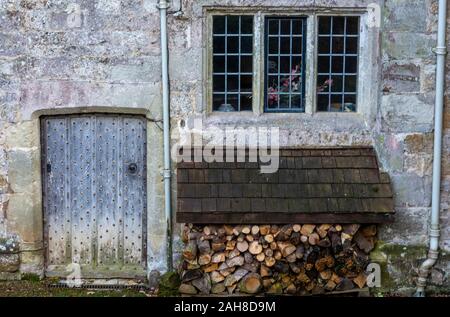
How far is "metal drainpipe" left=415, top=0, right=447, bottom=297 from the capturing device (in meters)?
7.31

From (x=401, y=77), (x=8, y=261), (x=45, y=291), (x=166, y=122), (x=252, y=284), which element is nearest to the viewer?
(x=252, y=284)

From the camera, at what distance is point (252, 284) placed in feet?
23.7

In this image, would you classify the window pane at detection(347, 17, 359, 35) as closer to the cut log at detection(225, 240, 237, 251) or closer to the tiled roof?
the tiled roof

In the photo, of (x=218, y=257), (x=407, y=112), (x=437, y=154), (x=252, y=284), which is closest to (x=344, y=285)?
(x=252, y=284)

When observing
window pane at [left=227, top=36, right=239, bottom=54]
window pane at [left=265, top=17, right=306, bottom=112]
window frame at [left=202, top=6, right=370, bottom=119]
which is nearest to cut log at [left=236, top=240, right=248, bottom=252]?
window frame at [left=202, top=6, right=370, bottom=119]

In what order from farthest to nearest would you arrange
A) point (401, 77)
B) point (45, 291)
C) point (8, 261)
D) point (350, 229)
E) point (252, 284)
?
point (8, 261), point (45, 291), point (401, 77), point (350, 229), point (252, 284)

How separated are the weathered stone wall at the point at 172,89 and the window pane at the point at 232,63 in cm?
19

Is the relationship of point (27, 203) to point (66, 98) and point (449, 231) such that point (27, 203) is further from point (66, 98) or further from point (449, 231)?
point (449, 231)

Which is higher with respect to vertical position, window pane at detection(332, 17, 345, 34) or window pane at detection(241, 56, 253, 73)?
window pane at detection(332, 17, 345, 34)

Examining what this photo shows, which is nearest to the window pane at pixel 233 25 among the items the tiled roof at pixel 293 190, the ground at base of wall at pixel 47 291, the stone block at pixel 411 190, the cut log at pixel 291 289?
the tiled roof at pixel 293 190

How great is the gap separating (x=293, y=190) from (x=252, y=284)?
1.10 meters

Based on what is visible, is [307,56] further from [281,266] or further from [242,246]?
[281,266]

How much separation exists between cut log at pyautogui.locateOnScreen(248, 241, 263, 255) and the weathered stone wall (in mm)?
1094

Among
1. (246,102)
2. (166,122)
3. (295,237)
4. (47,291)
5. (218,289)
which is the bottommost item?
(47,291)
